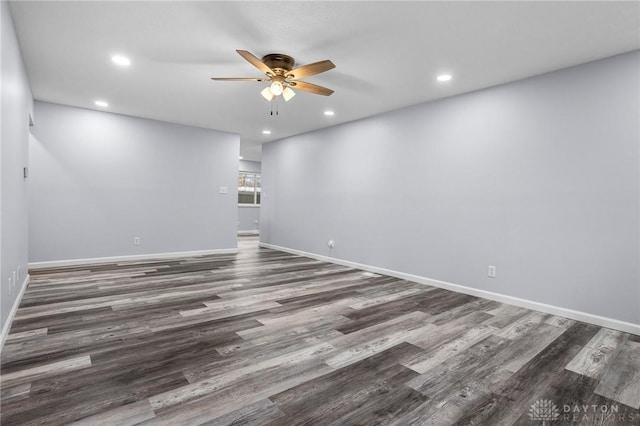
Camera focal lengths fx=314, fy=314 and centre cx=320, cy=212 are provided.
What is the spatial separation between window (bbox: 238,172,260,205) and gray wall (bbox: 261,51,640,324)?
5.41 meters

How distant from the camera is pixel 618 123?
2.92 meters

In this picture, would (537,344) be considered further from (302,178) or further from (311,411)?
(302,178)

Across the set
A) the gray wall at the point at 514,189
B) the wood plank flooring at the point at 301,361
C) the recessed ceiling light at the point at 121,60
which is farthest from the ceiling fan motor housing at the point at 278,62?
the wood plank flooring at the point at 301,361

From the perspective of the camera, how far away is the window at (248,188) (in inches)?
410

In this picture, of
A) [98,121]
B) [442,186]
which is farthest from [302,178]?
[98,121]

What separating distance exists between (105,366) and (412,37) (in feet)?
11.3

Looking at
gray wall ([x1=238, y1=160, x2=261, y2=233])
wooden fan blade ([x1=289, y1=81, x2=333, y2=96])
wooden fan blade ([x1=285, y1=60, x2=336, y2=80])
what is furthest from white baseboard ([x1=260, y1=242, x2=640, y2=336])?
gray wall ([x1=238, y1=160, x2=261, y2=233])

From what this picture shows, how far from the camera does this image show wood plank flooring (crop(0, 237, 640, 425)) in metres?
1.65

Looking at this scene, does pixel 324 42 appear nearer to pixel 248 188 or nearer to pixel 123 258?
pixel 123 258

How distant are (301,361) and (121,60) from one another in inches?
138

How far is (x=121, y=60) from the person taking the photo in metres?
3.33

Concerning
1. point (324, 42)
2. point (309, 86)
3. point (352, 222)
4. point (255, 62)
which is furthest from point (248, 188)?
point (324, 42)

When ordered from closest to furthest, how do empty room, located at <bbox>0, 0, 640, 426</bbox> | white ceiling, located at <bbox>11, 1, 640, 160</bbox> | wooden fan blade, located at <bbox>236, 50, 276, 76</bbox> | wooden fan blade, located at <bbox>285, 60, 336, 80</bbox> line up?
empty room, located at <bbox>0, 0, 640, 426</bbox> < white ceiling, located at <bbox>11, 1, 640, 160</bbox> < wooden fan blade, located at <bbox>236, 50, 276, 76</bbox> < wooden fan blade, located at <bbox>285, 60, 336, 80</bbox>

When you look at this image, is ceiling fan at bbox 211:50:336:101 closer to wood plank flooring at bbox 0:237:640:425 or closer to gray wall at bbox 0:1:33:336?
gray wall at bbox 0:1:33:336
